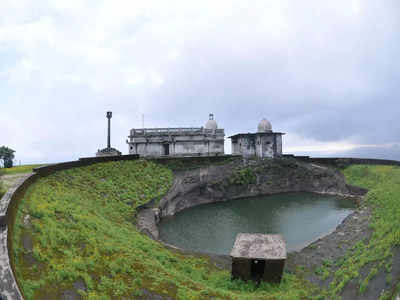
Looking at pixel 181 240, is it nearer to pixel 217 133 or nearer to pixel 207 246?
pixel 207 246

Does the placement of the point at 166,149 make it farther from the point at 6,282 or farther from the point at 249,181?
the point at 6,282

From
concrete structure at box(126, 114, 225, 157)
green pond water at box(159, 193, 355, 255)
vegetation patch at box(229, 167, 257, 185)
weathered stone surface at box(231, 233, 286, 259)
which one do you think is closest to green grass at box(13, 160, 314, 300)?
weathered stone surface at box(231, 233, 286, 259)

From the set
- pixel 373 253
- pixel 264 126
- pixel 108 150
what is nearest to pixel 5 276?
pixel 373 253

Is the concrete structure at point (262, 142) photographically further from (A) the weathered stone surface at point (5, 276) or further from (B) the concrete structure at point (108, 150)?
(A) the weathered stone surface at point (5, 276)

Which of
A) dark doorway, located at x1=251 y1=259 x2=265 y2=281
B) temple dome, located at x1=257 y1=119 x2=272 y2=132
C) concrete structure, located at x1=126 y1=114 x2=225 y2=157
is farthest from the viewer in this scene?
temple dome, located at x1=257 y1=119 x2=272 y2=132

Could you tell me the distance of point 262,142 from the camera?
51406 millimetres

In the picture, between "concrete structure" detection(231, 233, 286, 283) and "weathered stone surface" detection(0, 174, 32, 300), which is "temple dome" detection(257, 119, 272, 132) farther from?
"weathered stone surface" detection(0, 174, 32, 300)

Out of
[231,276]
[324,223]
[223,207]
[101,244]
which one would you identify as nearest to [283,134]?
[223,207]

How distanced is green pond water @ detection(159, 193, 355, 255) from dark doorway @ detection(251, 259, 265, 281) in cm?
704

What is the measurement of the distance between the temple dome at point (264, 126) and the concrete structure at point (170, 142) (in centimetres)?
1054

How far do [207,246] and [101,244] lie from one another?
43.1 feet

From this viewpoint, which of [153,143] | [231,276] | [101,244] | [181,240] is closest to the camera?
[101,244]

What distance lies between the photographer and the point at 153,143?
1953 inches

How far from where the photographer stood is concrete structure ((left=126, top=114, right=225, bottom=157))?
4950 centimetres
